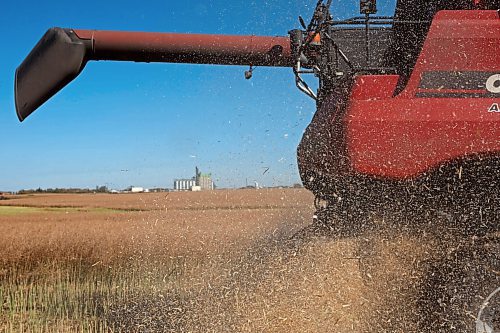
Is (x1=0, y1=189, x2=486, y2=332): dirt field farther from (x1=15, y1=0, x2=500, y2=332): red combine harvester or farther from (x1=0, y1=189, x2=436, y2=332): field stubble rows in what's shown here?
(x1=15, y1=0, x2=500, y2=332): red combine harvester

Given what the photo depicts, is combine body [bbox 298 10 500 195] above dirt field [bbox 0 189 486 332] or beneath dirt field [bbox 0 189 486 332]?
above

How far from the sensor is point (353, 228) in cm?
372

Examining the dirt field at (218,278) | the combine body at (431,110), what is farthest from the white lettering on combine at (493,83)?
the dirt field at (218,278)

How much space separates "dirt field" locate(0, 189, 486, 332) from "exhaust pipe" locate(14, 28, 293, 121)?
138 cm

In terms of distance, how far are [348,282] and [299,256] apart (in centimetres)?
49

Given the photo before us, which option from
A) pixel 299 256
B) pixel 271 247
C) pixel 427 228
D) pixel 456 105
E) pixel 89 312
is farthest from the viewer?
pixel 89 312

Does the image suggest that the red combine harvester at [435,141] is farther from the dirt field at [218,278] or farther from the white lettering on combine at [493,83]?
the dirt field at [218,278]

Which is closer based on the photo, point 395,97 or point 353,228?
point 395,97

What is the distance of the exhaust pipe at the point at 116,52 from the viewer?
12.1 feet

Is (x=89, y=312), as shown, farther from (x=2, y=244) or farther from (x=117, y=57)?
(x=2, y=244)

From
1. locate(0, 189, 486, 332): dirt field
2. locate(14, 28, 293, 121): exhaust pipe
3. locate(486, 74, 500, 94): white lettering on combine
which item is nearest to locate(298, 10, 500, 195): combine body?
locate(486, 74, 500, 94): white lettering on combine

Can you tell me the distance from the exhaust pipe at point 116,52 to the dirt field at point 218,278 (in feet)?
4.52

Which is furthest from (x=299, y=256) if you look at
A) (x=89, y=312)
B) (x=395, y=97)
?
(x=89, y=312)

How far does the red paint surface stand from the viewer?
2.96 metres
